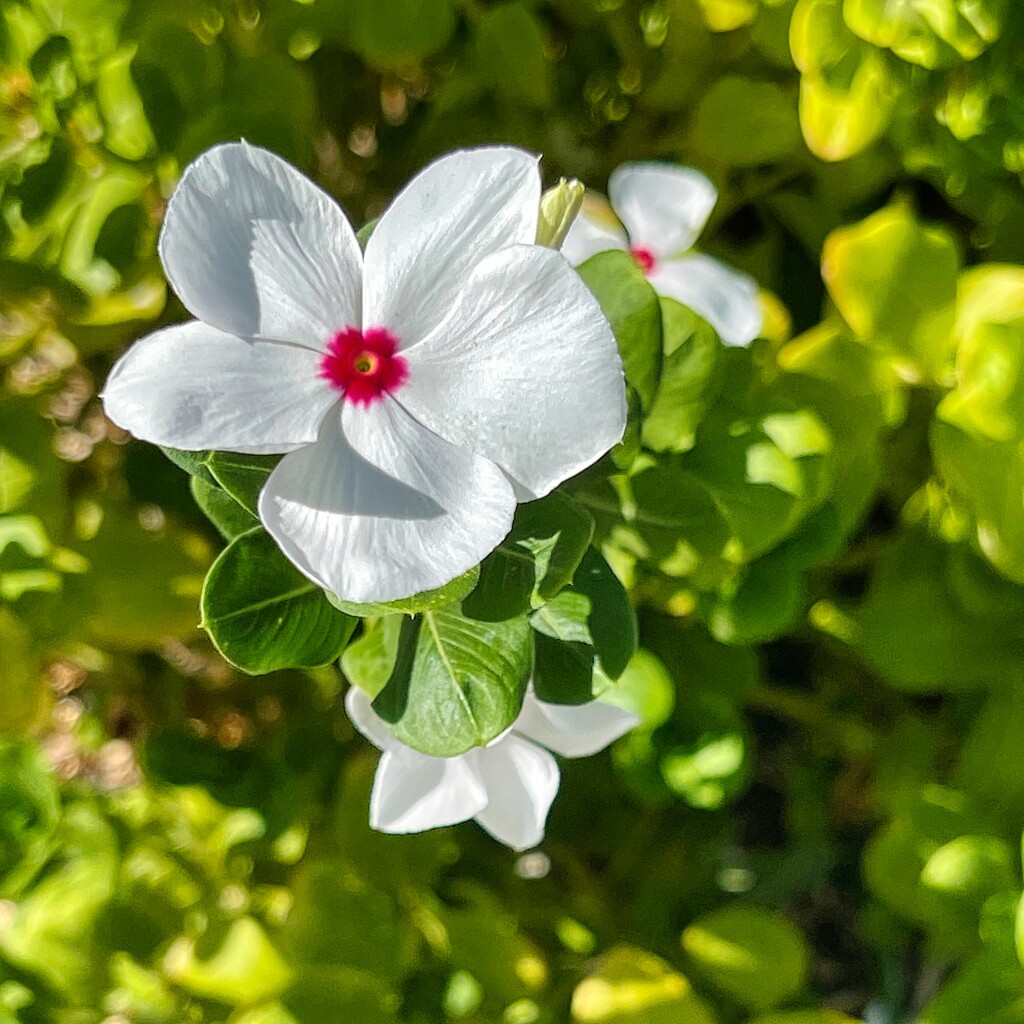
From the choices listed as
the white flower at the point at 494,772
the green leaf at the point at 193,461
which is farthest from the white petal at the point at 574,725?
the green leaf at the point at 193,461

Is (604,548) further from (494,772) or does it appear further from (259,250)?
(259,250)

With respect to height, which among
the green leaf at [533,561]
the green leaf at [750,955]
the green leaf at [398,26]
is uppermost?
the green leaf at [398,26]

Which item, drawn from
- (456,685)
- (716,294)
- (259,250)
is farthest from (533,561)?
(716,294)

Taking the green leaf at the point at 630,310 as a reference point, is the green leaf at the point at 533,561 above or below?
below

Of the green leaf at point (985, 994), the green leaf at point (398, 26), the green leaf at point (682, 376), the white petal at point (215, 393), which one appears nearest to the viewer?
the white petal at point (215, 393)

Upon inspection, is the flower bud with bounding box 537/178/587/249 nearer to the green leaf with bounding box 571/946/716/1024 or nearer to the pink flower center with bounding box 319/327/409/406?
the pink flower center with bounding box 319/327/409/406

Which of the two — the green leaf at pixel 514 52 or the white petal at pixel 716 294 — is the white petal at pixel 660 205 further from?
the green leaf at pixel 514 52

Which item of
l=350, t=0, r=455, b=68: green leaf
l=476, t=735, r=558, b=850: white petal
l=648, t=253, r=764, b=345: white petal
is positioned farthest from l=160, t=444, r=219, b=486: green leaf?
l=350, t=0, r=455, b=68: green leaf
